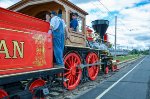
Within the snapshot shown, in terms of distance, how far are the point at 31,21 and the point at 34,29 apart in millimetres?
249

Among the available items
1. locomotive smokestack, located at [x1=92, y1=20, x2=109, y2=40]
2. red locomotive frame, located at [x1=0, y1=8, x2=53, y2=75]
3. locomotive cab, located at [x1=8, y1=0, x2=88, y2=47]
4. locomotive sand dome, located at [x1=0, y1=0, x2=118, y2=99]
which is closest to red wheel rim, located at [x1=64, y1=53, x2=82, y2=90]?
locomotive sand dome, located at [x1=0, y1=0, x2=118, y2=99]

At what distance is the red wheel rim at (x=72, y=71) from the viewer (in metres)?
9.61

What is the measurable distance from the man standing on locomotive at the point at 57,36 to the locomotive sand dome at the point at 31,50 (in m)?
0.32

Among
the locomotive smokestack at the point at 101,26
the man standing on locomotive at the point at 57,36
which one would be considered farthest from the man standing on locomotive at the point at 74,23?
the locomotive smokestack at the point at 101,26

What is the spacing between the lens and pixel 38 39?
22.5ft

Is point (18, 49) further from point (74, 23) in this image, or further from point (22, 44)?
point (74, 23)

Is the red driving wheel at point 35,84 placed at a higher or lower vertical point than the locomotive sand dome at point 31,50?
lower

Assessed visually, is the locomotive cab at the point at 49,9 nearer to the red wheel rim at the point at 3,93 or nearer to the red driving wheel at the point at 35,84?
the red driving wheel at the point at 35,84

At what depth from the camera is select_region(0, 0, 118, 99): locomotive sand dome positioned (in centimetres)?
568

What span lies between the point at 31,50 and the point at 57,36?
63.1 inches

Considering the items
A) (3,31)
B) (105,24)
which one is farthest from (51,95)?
(105,24)

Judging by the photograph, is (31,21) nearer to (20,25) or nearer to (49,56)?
(20,25)

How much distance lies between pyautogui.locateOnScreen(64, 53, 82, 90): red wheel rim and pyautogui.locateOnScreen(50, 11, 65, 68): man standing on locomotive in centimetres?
126

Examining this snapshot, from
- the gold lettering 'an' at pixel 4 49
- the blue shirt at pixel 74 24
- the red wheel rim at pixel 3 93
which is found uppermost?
the blue shirt at pixel 74 24
